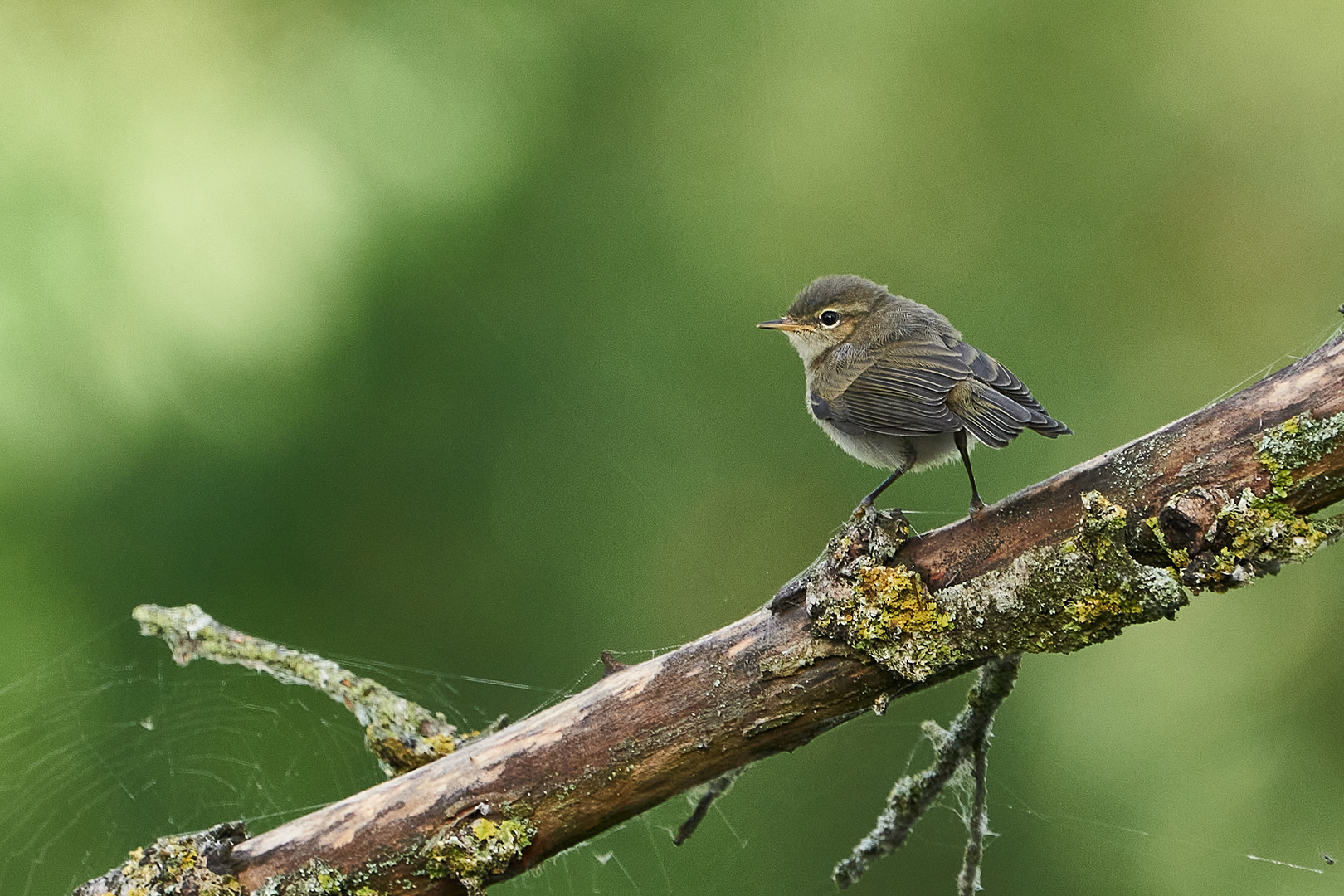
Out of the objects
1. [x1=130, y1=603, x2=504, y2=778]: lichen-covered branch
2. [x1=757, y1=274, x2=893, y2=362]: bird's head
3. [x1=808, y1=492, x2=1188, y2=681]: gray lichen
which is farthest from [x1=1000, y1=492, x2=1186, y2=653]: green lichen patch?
[x1=757, y1=274, x2=893, y2=362]: bird's head

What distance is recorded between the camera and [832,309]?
3.54 meters

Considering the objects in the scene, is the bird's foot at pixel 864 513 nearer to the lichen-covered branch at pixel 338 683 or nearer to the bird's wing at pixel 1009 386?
the bird's wing at pixel 1009 386

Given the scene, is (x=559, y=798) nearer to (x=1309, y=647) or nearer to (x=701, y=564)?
(x=701, y=564)

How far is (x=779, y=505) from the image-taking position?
163 inches

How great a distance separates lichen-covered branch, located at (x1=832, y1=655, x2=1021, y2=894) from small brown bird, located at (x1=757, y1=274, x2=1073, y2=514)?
43 centimetres

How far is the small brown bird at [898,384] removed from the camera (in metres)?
2.61

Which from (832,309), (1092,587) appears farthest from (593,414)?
(1092,587)

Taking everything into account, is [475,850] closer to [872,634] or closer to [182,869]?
Result: [182,869]

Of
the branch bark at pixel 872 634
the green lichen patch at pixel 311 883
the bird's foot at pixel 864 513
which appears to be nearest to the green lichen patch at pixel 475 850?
the branch bark at pixel 872 634

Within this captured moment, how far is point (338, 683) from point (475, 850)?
70 centimetres

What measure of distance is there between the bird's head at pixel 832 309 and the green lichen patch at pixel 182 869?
81.2 inches

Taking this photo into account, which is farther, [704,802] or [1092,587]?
[704,802]

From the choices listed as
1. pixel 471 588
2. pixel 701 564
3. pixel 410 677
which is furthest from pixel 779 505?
pixel 410 677

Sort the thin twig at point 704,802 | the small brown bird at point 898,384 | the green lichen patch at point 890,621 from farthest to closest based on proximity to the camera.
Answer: the small brown bird at point 898,384, the thin twig at point 704,802, the green lichen patch at point 890,621
